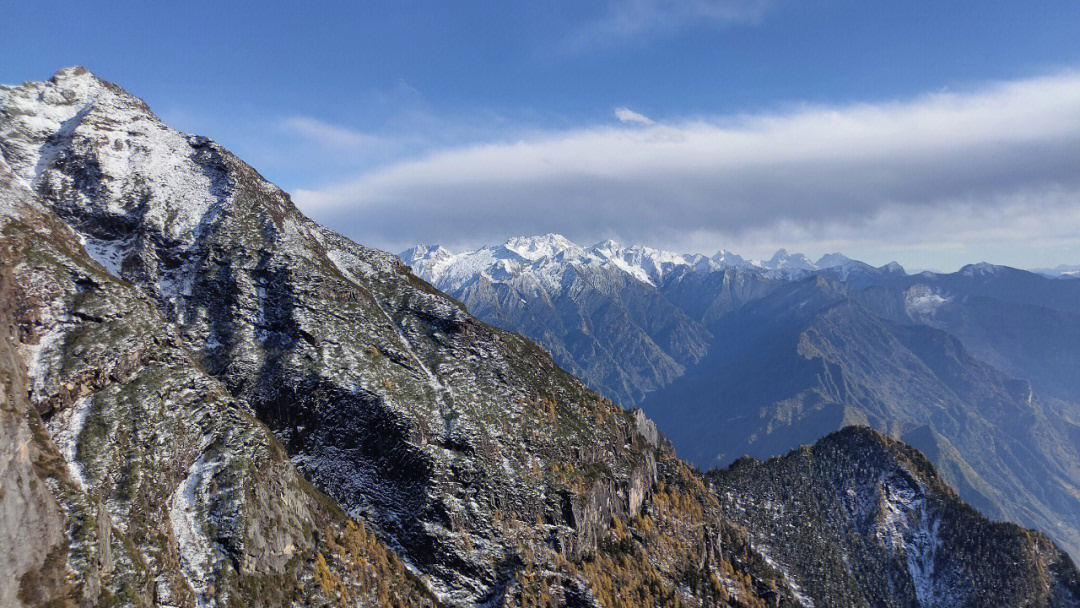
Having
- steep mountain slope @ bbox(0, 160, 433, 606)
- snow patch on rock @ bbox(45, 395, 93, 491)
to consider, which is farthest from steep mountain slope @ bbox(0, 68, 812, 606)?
steep mountain slope @ bbox(0, 160, 433, 606)

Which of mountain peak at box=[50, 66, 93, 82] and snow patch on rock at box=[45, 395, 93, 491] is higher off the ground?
mountain peak at box=[50, 66, 93, 82]

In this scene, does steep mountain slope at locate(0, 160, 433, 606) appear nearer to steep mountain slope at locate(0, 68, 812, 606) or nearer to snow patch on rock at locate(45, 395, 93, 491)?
snow patch on rock at locate(45, 395, 93, 491)

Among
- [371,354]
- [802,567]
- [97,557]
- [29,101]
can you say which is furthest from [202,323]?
[802,567]

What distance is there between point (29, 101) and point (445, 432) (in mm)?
120824

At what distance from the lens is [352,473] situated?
3957 inches

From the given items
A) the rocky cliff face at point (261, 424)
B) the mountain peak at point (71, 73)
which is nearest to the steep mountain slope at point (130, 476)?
the rocky cliff face at point (261, 424)

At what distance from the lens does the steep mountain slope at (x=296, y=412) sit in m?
71.9

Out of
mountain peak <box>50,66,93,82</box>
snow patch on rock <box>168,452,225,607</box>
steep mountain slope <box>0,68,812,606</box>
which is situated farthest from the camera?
mountain peak <box>50,66,93,82</box>

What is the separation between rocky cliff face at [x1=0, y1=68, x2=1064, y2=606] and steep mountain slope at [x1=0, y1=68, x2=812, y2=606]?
0.42 m

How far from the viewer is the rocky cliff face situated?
64.8 meters

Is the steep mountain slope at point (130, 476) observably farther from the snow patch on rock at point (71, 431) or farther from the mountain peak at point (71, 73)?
the mountain peak at point (71, 73)

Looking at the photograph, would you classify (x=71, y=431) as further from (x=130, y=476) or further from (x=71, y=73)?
(x=71, y=73)

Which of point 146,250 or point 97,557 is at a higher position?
point 146,250

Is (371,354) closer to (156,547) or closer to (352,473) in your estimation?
(352,473)
